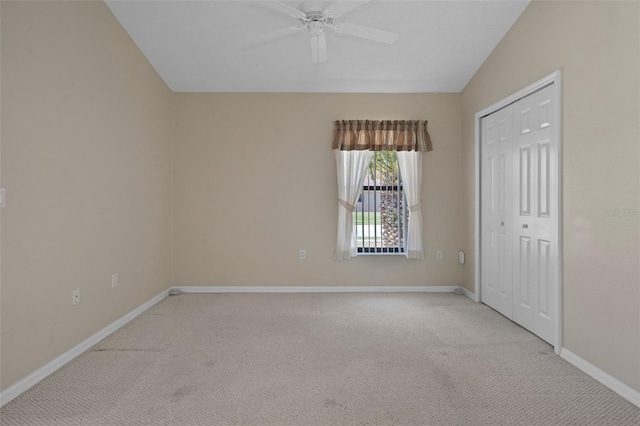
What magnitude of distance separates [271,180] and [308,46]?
1.60 meters

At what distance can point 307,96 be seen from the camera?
185 inches

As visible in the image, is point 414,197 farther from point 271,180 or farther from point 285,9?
point 285,9

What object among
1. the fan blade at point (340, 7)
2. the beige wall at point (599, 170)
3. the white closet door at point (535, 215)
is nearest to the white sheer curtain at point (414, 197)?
the white closet door at point (535, 215)

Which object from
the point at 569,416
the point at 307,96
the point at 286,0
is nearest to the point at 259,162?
the point at 307,96

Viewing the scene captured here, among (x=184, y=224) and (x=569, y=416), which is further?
(x=184, y=224)

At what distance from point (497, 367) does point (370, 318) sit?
1.32 meters

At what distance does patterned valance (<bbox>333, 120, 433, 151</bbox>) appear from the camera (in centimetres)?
461

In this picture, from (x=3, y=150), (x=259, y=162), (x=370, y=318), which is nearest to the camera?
(x=3, y=150)

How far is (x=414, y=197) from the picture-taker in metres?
4.63

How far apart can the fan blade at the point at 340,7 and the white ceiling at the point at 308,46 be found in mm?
669

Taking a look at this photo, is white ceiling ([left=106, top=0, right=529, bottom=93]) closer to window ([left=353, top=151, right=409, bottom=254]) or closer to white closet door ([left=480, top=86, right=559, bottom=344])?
white closet door ([left=480, top=86, right=559, bottom=344])

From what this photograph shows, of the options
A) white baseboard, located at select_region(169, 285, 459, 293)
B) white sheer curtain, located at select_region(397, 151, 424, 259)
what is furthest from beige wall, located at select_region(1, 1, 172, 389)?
white sheer curtain, located at select_region(397, 151, 424, 259)

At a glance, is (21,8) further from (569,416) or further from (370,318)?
(569,416)

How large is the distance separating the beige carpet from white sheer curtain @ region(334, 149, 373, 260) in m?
1.09
